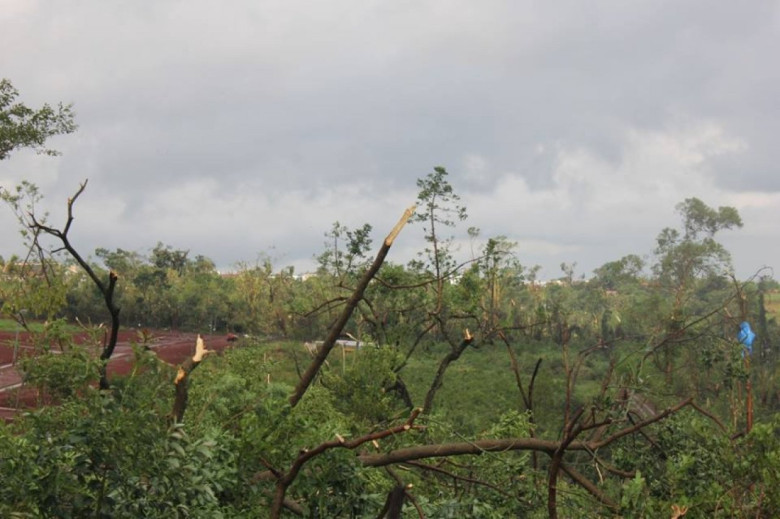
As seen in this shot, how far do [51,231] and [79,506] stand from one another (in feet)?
6.22

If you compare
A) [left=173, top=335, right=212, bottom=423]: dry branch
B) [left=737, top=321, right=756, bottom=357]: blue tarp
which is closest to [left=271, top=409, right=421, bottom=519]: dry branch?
[left=173, top=335, right=212, bottom=423]: dry branch

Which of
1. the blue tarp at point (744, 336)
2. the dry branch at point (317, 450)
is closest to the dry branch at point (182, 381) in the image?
the dry branch at point (317, 450)

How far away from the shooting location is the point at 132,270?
44031 millimetres

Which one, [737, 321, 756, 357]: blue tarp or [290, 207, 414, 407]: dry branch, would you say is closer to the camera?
[290, 207, 414, 407]: dry branch

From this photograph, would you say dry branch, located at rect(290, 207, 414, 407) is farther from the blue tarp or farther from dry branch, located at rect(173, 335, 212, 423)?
the blue tarp

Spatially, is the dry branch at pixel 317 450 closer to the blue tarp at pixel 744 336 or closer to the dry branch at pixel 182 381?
the dry branch at pixel 182 381

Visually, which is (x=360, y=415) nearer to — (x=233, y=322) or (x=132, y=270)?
(x=233, y=322)

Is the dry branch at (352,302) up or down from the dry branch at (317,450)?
up

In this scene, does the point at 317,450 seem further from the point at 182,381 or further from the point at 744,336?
the point at 744,336

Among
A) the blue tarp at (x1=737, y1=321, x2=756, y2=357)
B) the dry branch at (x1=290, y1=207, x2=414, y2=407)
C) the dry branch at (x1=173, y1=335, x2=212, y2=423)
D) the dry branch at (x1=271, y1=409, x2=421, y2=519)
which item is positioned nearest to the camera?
the dry branch at (x1=271, y1=409, x2=421, y2=519)

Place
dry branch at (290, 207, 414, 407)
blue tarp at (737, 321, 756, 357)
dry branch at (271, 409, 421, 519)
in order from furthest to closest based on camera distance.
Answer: blue tarp at (737, 321, 756, 357), dry branch at (290, 207, 414, 407), dry branch at (271, 409, 421, 519)

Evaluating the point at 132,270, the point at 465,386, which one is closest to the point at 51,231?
the point at 465,386

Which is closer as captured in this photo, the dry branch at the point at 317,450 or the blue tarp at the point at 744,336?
the dry branch at the point at 317,450

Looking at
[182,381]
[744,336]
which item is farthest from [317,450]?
[744,336]
